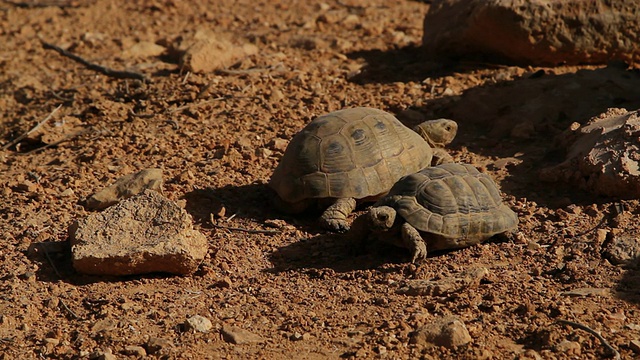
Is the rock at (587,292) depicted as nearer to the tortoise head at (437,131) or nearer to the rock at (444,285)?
the rock at (444,285)

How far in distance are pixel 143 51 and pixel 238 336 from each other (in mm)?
5611

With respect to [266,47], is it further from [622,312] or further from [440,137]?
[622,312]

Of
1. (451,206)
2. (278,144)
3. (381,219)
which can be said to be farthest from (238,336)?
(278,144)

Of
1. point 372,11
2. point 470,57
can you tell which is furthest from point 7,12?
point 470,57

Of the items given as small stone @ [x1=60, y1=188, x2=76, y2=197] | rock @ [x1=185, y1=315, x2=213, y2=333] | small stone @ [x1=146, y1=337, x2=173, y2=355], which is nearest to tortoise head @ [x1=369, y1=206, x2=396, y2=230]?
rock @ [x1=185, y1=315, x2=213, y2=333]

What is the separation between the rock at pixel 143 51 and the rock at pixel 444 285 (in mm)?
5391

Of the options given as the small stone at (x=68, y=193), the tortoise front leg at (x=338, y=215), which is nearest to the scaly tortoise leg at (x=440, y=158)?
the tortoise front leg at (x=338, y=215)

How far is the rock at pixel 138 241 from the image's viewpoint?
5.65m

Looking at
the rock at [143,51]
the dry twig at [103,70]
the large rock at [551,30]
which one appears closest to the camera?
the large rock at [551,30]

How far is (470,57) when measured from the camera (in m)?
9.05

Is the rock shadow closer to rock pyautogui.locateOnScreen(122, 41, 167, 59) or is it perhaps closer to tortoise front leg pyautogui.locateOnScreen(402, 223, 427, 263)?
tortoise front leg pyautogui.locateOnScreen(402, 223, 427, 263)

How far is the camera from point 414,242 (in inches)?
222

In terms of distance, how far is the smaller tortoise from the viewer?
225 inches

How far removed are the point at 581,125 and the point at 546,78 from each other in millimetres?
1146
